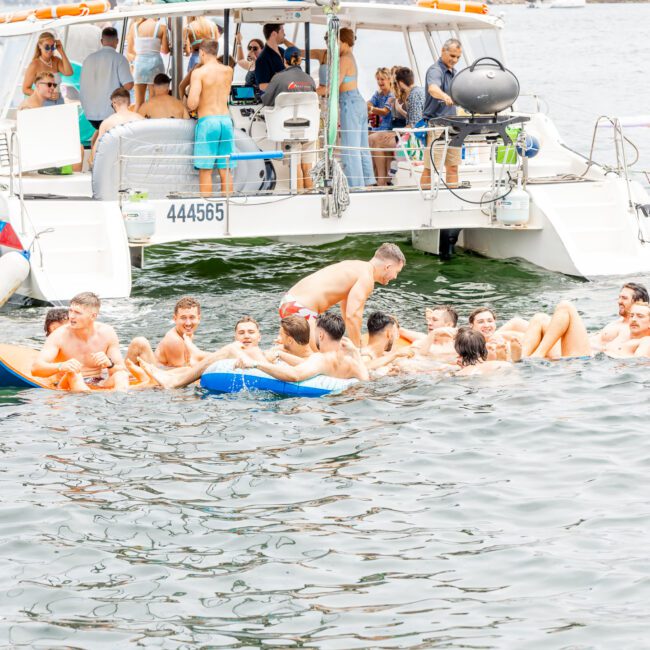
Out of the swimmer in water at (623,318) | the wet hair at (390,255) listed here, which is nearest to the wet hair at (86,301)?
the wet hair at (390,255)

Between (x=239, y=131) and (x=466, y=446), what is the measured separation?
6.13 m

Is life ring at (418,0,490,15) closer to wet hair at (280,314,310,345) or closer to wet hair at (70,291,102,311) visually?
wet hair at (280,314,310,345)

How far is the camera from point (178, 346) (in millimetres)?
10086

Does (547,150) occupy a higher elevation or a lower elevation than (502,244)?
higher

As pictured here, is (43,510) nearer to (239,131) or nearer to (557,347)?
(557,347)

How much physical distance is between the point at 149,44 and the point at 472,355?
725 cm

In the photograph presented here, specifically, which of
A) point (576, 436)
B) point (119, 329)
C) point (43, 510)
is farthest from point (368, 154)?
point (43, 510)

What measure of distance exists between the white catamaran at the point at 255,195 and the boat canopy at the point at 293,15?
2cm

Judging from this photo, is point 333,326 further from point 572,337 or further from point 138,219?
point 138,219

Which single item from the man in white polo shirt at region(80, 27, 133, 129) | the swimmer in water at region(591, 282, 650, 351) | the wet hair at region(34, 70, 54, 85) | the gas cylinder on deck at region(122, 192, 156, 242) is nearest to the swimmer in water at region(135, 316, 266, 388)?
the gas cylinder on deck at region(122, 192, 156, 242)

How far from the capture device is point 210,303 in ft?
41.8

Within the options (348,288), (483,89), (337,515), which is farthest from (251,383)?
(483,89)

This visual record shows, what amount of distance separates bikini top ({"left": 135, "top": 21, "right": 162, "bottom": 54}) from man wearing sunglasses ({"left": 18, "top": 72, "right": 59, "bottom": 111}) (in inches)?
55.1

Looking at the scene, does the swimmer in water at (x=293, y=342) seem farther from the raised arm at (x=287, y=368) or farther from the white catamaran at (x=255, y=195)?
the white catamaran at (x=255, y=195)
